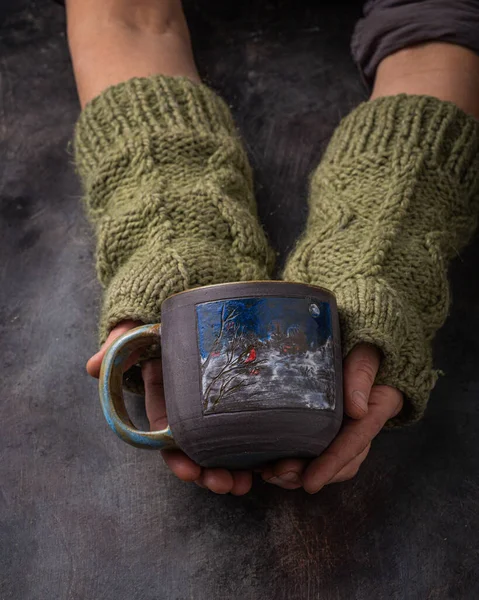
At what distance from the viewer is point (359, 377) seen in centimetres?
65

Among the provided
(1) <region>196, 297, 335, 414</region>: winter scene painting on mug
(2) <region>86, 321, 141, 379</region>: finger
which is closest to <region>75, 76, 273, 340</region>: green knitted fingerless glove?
(2) <region>86, 321, 141, 379</region>: finger

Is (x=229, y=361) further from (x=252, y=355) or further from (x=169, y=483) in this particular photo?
(x=169, y=483)

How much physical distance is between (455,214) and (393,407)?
0.82ft

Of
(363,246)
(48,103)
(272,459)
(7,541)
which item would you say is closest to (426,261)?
(363,246)

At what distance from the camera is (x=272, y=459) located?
0.64m

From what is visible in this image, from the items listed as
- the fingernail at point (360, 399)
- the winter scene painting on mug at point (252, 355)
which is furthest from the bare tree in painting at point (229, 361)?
the fingernail at point (360, 399)

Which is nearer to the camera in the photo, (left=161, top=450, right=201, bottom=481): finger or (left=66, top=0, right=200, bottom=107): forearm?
(left=161, top=450, right=201, bottom=481): finger

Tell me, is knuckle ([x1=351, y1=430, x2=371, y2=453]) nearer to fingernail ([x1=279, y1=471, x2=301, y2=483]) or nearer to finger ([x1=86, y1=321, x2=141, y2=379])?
fingernail ([x1=279, y1=471, x2=301, y2=483])

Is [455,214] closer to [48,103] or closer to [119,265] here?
[119,265]

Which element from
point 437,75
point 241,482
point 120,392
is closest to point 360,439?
point 241,482

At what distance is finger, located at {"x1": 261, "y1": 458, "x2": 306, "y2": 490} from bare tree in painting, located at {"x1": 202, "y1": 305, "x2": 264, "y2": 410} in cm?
11

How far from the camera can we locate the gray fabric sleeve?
896 mm

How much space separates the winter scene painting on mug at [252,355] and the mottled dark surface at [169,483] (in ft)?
0.68

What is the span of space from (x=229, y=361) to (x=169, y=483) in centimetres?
23
